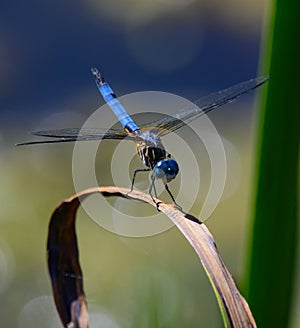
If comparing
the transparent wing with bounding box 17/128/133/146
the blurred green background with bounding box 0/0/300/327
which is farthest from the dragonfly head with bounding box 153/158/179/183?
the blurred green background with bounding box 0/0/300/327

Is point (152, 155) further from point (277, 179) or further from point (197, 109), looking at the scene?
point (277, 179)

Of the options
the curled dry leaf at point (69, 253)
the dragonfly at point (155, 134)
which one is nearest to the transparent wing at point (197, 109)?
the dragonfly at point (155, 134)

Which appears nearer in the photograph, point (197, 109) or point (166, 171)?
point (166, 171)

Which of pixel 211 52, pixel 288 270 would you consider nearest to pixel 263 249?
pixel 288 270

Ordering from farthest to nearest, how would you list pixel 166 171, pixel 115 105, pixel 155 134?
pixel 115 105
pixel 155 134
pixel 166 171

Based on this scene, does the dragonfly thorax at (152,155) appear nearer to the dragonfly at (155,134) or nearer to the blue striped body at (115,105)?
the dragonfly at (155,134)

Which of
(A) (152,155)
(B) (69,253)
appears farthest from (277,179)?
(A) (152,155)
